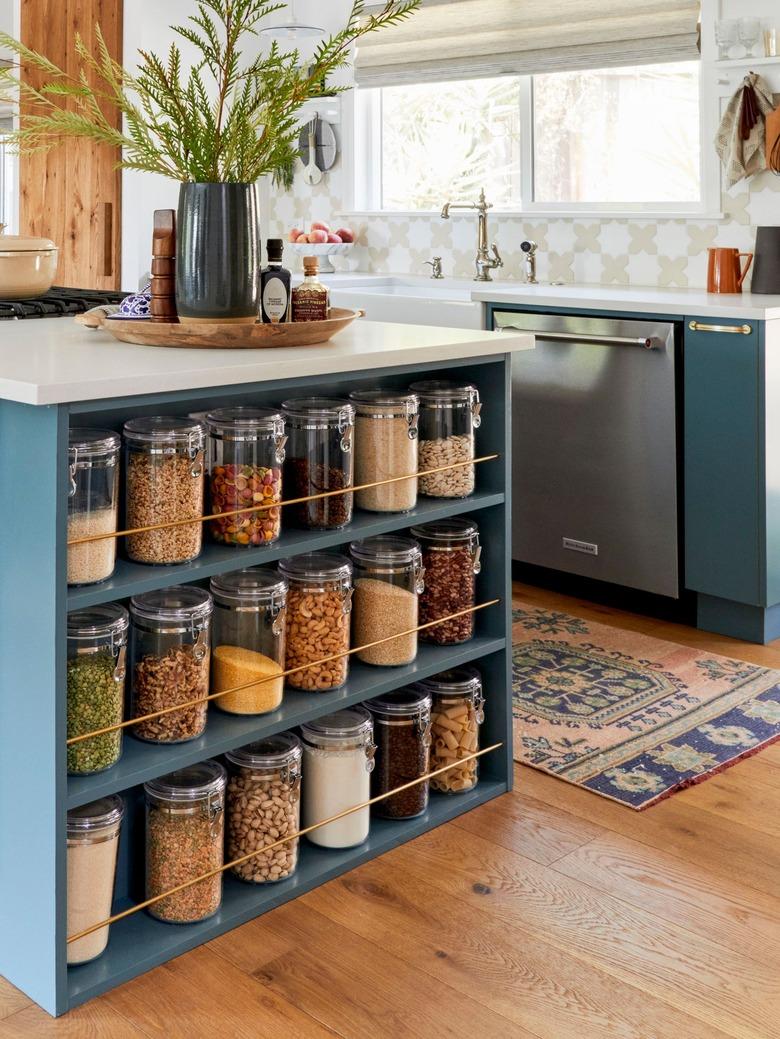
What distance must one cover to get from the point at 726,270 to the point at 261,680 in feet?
8.08

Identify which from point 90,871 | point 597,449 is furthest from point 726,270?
point 90,871

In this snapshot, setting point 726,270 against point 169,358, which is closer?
point 169,358

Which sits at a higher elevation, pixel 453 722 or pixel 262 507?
pixel 262 507

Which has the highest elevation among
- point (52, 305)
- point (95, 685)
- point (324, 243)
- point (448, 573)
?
point (324, 243)

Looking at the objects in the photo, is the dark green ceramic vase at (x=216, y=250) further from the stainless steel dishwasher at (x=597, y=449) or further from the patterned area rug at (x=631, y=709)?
the stainless steel dishwasher at (x=597, y=449)

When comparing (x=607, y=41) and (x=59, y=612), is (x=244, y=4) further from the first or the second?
(x=607, y=41)

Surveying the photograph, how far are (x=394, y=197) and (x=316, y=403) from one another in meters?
3.34

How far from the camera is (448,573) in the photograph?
245 cm

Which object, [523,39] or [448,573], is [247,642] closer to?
[448,573]

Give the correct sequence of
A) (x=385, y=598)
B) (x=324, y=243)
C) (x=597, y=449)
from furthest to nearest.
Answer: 1. (x=324, y=243)
2. (x=597, y=449)
3. (x=385, y=598)

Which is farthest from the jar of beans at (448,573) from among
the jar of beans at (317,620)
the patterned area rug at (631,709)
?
the patterned area rug at (631,709)

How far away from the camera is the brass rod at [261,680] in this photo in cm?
185

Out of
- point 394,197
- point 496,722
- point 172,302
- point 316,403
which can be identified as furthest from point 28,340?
point 394,197

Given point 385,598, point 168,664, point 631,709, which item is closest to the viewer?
point 168,664
